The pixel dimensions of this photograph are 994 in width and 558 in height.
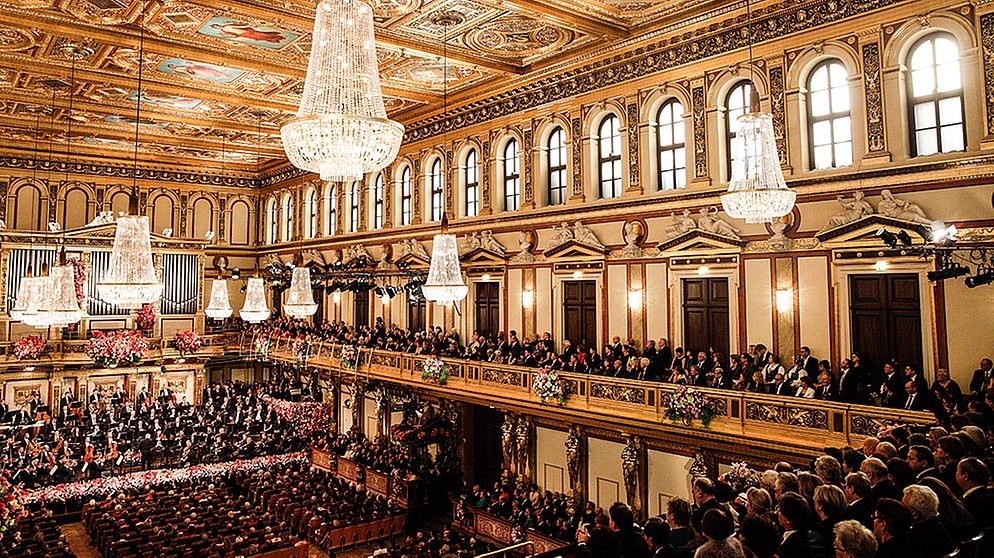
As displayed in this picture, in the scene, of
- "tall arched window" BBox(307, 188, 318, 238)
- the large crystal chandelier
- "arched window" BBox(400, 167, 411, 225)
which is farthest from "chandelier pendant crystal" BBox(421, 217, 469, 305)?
"tall arched window" BBox(307, 188, 318, 238)

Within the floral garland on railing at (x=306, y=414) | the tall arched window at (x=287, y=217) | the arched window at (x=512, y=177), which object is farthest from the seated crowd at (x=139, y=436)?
the arched window at (x=512, y=177)

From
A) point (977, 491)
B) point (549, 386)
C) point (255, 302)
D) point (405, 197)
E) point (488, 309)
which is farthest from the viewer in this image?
point (405, 197)

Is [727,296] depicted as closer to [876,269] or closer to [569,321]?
[876,269]

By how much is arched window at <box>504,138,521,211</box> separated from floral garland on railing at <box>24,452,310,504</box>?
12691mm

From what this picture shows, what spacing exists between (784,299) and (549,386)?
18.5 ft

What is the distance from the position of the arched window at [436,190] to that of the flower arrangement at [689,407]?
12318 millimetres

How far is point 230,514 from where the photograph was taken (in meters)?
17.7

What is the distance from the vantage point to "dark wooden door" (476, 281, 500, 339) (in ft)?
69.6

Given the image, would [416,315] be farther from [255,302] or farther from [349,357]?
[255,302]

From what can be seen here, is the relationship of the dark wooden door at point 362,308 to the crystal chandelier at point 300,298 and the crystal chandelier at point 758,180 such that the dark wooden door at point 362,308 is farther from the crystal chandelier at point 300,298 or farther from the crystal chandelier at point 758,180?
the crystal chandelier at point 758,180

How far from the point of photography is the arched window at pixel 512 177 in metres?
20.8

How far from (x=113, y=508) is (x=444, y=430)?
31.6ft

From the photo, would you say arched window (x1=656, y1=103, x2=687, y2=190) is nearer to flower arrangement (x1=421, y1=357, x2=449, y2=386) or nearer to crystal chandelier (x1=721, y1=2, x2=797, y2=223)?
crystal chandelier (x1=721, y1=2, x2=797, y2=223)

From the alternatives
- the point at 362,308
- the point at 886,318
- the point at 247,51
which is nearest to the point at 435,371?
the point at 362,308
